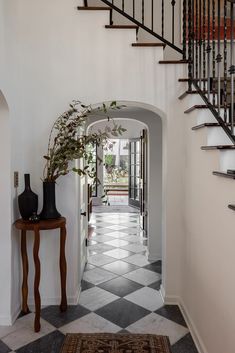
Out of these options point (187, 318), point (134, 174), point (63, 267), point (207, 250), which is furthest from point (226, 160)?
point (134, 174)

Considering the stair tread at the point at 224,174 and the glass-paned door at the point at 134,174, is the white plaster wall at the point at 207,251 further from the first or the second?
the glass-paned door at the point at 134,174

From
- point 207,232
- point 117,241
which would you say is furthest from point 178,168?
point 117,241

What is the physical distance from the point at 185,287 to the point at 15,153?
212cm

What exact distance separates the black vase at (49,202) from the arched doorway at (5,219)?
1.06 ft

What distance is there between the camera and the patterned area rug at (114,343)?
2402 millimetres

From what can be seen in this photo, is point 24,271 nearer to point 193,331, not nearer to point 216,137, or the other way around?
point 193,331

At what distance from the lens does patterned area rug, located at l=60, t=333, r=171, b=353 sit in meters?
2.40

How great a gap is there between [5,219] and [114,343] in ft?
4.75

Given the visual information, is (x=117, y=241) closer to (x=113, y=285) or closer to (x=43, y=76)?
(x=113, y=285)

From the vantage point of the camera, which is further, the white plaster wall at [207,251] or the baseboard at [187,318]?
the baseboard at [187,318]

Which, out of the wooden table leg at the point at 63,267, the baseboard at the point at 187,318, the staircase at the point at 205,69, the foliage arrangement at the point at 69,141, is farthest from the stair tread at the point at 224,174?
the wooden table leg at the point at 63,267

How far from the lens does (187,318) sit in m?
2.83

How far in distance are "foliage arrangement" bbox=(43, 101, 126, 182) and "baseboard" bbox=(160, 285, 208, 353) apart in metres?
1.54

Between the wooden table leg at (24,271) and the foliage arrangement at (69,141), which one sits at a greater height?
the foliage arrangement at (69,141)
